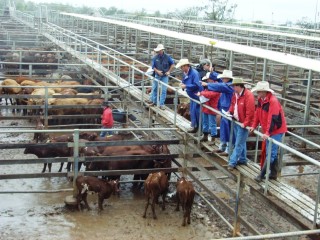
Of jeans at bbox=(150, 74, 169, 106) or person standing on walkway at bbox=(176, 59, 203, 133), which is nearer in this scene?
person standing on walkway at bbox=(176, 59, 203, 133)

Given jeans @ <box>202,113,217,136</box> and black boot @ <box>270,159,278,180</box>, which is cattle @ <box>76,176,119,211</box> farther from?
black boot @ <box>270,159,278,180</box>

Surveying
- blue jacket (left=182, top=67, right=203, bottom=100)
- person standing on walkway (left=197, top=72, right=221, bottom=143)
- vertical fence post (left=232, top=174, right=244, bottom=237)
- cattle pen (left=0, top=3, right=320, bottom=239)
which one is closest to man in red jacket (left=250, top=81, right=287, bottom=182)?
cattle pen (left=0, top=3, right=320, bottom=239)

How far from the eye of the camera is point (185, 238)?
912cm

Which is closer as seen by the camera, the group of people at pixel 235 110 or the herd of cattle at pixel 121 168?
the group of people at pixel 235 110

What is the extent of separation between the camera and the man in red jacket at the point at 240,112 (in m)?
8.25

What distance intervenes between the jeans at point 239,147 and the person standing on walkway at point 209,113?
98 cm

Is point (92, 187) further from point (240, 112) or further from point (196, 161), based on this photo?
point (240, 112)

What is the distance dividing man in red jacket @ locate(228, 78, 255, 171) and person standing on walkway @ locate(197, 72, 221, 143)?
1024 millimetres

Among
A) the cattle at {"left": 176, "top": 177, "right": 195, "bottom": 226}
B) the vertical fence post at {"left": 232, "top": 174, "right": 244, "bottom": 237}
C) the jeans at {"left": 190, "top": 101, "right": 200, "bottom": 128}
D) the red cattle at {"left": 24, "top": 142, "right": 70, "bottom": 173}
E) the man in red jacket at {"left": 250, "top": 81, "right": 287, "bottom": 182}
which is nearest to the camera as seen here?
the man in red jacket at {"left": 250, "top": 81, "right": 287, "bottom": 182}

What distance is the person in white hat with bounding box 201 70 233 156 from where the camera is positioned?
9.01 m

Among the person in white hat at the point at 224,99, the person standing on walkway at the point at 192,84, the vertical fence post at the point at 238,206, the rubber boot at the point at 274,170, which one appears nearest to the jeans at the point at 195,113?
the person standing on walkway at the point at 192,84

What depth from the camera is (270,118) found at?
761cm

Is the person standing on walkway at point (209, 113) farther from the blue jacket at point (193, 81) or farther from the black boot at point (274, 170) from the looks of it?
the black boot at point (274, 170)

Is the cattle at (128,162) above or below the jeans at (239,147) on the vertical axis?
below
